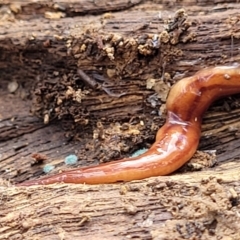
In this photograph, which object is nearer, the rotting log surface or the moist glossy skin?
the rotting log surface

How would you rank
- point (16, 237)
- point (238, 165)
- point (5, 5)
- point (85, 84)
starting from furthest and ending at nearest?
1. point (5, 5)
2. point (85, 84)
3. point (238, 165)
4. point (16, 237)

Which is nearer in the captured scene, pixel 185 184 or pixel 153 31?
pixel 185 184

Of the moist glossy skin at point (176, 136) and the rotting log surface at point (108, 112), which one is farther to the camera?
the moist glossy skin at point (176, 136)

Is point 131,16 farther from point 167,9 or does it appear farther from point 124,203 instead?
point 124,203

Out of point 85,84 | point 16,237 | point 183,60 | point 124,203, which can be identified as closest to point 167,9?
point 183,60
